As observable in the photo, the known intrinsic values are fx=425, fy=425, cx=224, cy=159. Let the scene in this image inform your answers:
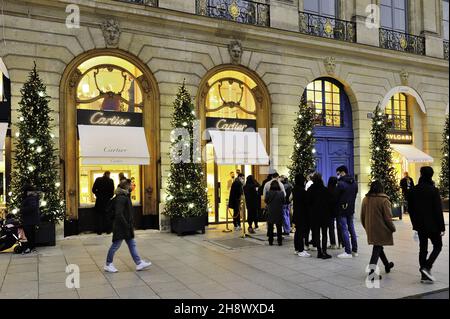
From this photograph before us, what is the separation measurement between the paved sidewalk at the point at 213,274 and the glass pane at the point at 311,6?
1002 cm

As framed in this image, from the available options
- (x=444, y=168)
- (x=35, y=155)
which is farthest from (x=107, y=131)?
(x=444, y=168)

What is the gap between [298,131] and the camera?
50.9 feet

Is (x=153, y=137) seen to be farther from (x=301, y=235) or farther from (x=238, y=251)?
(x=301, y=235)

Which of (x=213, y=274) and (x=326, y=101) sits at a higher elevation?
(x=326, y=101)

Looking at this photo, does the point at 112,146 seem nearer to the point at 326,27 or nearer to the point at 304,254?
the point at 304,254

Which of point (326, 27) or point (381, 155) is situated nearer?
point (381, 155)

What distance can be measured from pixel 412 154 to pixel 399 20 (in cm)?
619

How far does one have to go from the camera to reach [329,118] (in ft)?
57.5

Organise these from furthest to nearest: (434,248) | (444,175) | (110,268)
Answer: (444,175)
(110,268)
(434,248)

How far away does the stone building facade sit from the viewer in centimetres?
1227

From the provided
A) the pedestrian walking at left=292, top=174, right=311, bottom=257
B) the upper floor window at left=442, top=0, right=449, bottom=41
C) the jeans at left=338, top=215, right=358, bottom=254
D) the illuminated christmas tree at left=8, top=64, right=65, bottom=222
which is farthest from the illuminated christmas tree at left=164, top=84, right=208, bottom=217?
the upper floor window at left=442, top=0, right=449, bottom=41

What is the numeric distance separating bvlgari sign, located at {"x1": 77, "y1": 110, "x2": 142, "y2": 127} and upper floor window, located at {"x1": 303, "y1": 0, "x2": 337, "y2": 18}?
328 inches

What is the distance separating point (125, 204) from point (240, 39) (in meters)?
9.24
